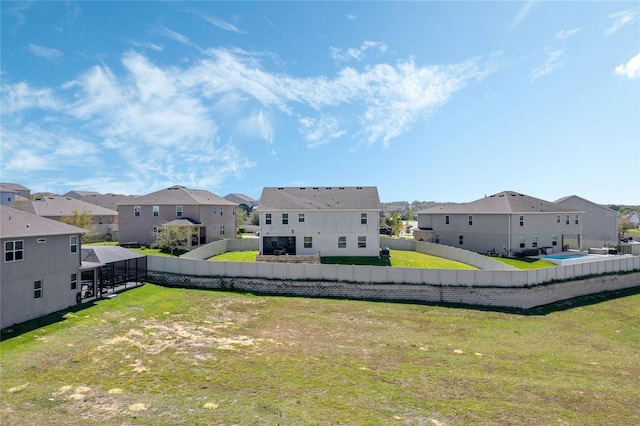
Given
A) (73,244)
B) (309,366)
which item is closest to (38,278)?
(73,244)

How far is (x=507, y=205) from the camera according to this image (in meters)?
39.2

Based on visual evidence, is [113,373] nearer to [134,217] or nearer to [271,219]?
[271,219]

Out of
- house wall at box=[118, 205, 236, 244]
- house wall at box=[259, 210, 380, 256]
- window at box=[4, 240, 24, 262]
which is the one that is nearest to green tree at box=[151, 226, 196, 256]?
house wall at box=[118, 205, 236, 244]

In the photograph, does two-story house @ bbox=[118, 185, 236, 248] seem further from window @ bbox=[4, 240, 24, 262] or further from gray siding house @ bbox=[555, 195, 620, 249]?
gray siding house @ bbox=[555, 195, 620, 249]

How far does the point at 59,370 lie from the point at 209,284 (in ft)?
45.3

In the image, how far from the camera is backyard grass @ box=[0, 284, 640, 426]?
425 inches

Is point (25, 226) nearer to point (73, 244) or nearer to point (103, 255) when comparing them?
point (73, 244)

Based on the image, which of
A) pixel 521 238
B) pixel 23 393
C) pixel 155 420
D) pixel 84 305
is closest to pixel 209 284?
pixel 84 305

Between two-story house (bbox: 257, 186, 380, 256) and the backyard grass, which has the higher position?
two-story house (bbox: 257, 186, 380, 256)

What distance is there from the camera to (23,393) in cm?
1142

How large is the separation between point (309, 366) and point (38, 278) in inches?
613

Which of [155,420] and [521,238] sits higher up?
[521,238]

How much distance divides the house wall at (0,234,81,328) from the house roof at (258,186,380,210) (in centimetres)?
1734

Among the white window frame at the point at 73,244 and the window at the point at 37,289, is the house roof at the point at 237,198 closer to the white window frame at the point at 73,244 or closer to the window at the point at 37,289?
the white window frame at the point at 73,244
